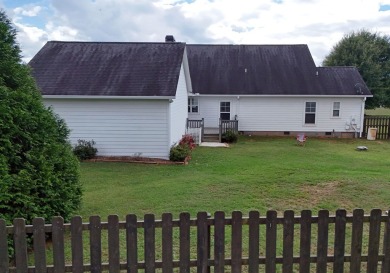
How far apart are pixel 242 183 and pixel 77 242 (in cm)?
620

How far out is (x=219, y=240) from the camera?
138 inches

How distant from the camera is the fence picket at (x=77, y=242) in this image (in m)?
3.30

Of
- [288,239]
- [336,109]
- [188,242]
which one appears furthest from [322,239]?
[336,109]

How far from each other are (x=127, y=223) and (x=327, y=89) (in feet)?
66.9

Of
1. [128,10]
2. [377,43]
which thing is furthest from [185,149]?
[377,43]

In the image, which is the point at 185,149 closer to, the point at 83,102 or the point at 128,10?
the point at 83,102

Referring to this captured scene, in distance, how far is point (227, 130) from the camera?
19.2 metres

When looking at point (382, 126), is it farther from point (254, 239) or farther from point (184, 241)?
point (184, 241)

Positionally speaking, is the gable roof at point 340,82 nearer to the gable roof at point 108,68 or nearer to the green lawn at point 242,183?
the green lawn at point 242,183

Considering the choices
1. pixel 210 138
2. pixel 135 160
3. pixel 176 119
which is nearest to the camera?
pixel 135 160

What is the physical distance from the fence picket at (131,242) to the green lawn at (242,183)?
9.43 ft

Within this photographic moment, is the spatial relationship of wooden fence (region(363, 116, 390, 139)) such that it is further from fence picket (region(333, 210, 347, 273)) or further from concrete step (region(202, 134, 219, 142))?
fence picket (region(333, 210, 347, 273))

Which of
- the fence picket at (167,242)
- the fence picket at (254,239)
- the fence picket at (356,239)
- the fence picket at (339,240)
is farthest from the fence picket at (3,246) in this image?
the fence picket at (356,239)

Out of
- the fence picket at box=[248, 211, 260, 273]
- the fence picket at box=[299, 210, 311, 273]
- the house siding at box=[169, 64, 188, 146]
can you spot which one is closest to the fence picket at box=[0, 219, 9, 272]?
the fence picket at box=[248, 211, 260, 273]
